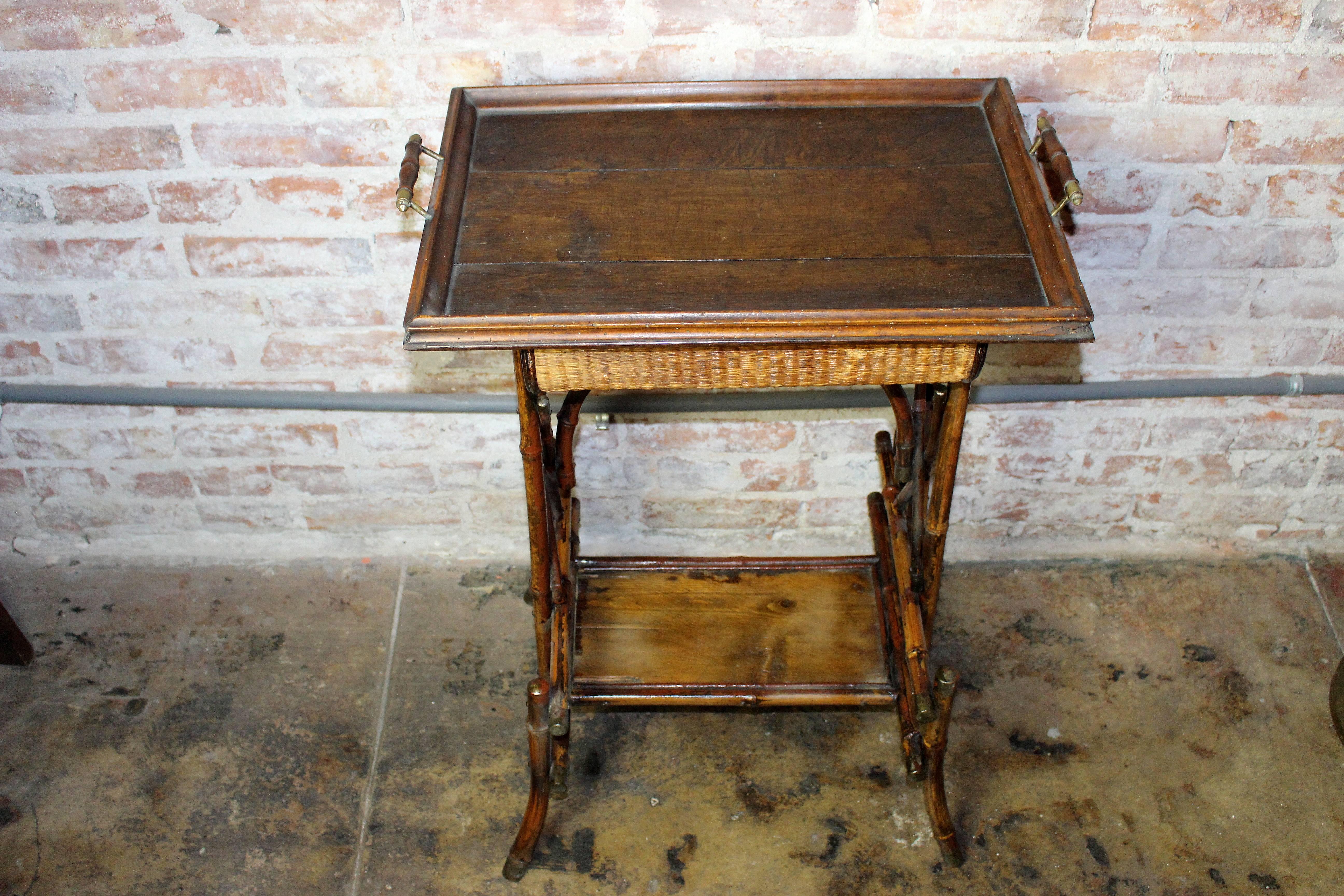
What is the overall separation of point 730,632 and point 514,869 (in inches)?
23.2

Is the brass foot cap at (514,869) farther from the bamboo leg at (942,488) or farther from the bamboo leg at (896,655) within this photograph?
the bamboo leg at (942,488)

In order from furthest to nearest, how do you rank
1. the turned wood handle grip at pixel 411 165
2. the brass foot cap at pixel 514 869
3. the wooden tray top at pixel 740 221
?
the brass foot cap at pixel 514 869 < the turned wood handle grip at pixel 411 165 < the wooden tray top at pixel 740 221

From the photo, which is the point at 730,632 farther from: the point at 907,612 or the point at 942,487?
the point at 942,487

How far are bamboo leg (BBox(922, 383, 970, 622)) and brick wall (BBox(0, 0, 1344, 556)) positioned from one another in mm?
513

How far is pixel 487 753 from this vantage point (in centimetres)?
216

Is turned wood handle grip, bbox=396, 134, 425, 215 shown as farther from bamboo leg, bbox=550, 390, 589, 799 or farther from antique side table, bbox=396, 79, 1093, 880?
bamboo leg, bbox=550, 390, 589, 799

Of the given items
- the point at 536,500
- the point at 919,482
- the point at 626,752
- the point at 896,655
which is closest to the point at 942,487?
the point at 919,482

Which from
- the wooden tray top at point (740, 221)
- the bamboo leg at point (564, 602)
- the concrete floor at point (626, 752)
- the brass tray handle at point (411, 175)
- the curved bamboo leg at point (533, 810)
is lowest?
the concrete floor at point (626, 752)

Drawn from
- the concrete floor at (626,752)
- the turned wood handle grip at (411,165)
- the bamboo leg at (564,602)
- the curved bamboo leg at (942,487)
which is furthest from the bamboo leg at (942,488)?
the turned wood handle grip at (411,165)

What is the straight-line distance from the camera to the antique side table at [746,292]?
1385mm

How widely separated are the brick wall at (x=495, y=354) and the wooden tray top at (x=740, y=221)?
18cm

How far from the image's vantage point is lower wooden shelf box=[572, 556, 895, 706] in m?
1.98

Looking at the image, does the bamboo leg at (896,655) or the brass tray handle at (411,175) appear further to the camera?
the bamboo leg at (896,655)

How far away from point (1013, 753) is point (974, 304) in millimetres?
1137
